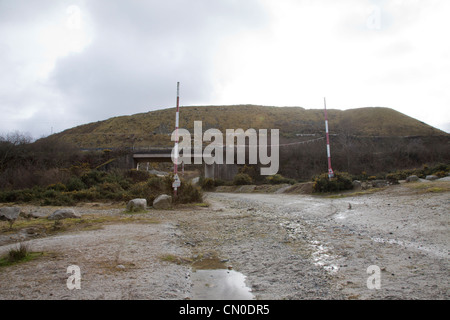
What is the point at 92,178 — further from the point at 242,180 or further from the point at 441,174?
the point at 441,174

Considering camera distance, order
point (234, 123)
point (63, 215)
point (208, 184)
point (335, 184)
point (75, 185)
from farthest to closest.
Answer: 1. point (234, 123)
2. point (208, 184)
3. point (75, 185)
4. point (335, 184)
5. point (63, 215)

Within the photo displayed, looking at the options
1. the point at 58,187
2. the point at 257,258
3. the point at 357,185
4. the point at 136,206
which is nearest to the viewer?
the point at 257,258

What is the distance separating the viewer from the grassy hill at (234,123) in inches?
2606

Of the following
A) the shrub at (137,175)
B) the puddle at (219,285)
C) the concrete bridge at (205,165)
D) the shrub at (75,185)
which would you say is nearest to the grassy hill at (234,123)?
the concrete bridge at (205,165)

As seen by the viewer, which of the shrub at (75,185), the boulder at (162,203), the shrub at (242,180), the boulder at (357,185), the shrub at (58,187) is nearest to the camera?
the boulder at (162,203)

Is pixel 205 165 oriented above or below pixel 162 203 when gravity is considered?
above

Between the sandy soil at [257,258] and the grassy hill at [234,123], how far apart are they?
176ft

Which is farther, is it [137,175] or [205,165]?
[205,165]

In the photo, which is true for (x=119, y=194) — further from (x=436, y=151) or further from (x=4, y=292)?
(x=436, y=151)

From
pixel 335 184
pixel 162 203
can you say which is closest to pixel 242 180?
pixel 335 184

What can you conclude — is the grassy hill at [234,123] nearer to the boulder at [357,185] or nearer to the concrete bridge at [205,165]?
the concrete bridge at [205,165]

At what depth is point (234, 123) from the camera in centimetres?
8069

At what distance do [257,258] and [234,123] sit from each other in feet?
253
